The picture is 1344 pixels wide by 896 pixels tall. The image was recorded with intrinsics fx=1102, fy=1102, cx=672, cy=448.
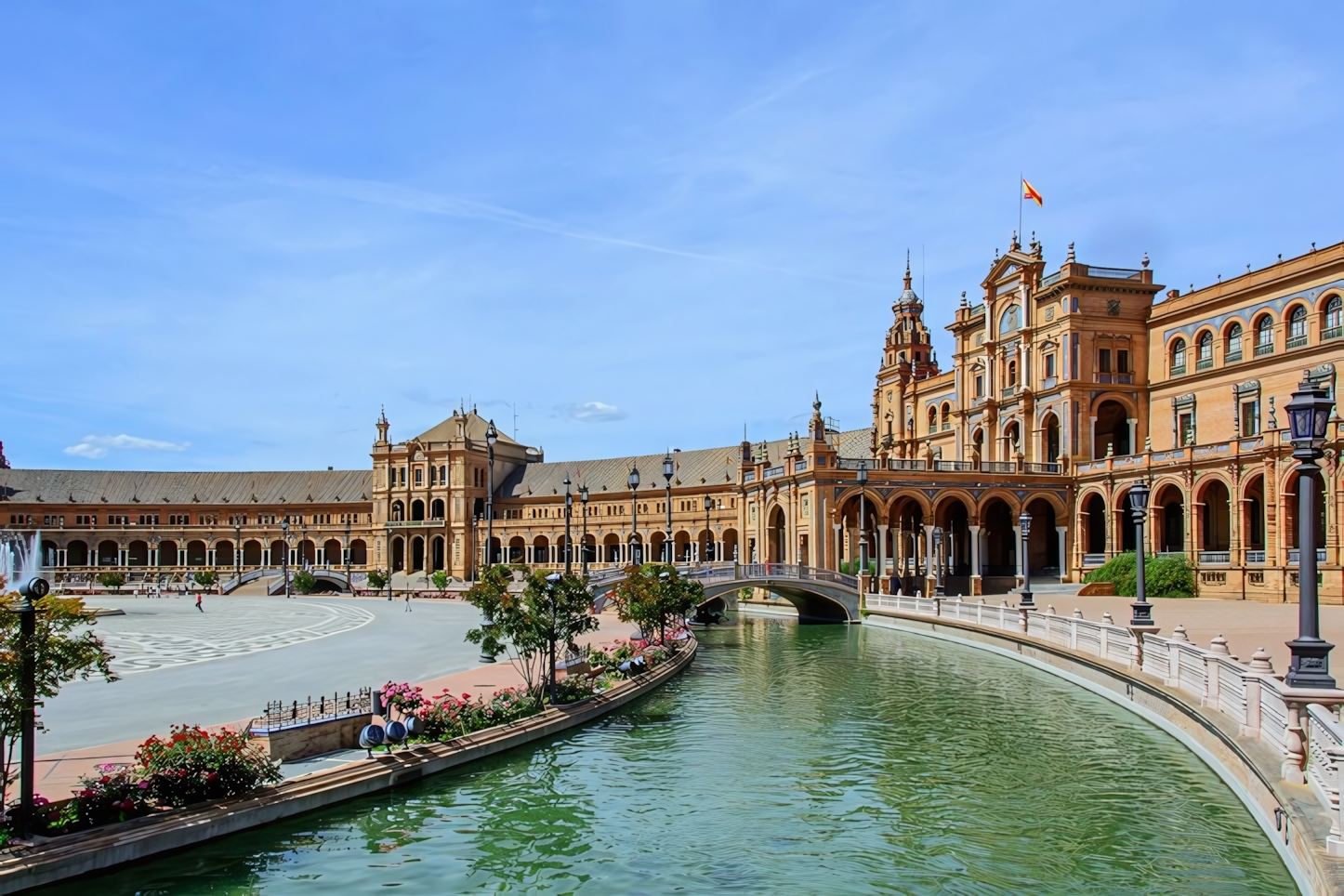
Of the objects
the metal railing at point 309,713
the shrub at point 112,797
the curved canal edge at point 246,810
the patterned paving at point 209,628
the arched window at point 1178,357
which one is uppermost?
the arched window at point 1178,357

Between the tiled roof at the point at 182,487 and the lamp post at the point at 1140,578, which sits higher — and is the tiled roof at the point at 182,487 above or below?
above

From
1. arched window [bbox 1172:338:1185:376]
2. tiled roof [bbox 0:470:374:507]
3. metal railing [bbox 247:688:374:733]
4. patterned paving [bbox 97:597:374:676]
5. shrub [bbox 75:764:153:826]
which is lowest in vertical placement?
patterned paving [bbox 97:597:374:676]

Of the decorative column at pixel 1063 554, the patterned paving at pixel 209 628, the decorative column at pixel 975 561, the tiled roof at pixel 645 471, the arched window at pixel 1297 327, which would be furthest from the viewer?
the tiled roof at pixel 645 471

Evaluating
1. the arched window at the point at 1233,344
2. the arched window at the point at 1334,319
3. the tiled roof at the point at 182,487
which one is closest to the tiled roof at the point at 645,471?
the tiled roof at the point at 182,487

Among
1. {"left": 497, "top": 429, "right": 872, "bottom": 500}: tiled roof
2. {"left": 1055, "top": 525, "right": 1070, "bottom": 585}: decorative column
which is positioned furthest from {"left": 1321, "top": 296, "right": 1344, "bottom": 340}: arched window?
{"left": 497, "top": 429, "right": 872, "bottom": 500}: tiled roof

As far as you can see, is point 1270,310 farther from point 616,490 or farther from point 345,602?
point 616,490

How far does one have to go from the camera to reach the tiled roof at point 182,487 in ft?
404

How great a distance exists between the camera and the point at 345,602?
71.9m

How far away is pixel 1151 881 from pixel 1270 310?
5263 cm

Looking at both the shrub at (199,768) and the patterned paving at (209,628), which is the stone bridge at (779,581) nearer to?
the patterned paving at (209,628)

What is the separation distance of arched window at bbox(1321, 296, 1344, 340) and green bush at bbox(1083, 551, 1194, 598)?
42.8 ft

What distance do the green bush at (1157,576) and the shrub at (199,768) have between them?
4688cm

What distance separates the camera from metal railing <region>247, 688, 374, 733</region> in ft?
58.2

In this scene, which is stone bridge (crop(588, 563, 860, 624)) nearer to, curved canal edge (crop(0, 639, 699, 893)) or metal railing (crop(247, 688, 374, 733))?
curved canal edge (crop(0, 639, 699, 893))
